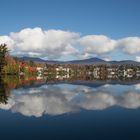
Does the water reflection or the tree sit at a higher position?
the tree

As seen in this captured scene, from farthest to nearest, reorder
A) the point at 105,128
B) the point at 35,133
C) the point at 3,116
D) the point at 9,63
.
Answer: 1. the point at 9,63
2. the point at 3,116
3. the point at 105,128
4. the point at 35,133

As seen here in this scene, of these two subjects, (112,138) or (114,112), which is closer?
(112,138)

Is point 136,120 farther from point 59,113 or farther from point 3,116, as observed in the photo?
point 3,116

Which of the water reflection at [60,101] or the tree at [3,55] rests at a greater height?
the tree at [3,55]

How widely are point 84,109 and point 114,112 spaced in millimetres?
4629

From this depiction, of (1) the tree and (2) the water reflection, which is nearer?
(2) the water reflection

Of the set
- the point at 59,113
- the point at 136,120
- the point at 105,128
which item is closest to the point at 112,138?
the point at 105,128

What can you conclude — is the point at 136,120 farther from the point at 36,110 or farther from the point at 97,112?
the point at 36,110

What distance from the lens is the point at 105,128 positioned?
96.8ft

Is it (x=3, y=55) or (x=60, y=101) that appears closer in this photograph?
(x=60, y=101)

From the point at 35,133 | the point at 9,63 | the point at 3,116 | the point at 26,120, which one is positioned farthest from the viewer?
the point at 9,63

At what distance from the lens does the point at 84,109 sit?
43750mm

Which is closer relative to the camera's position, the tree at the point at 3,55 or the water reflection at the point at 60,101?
the water reflection at the point at 60,101

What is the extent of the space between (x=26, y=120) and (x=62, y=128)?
561 cm
